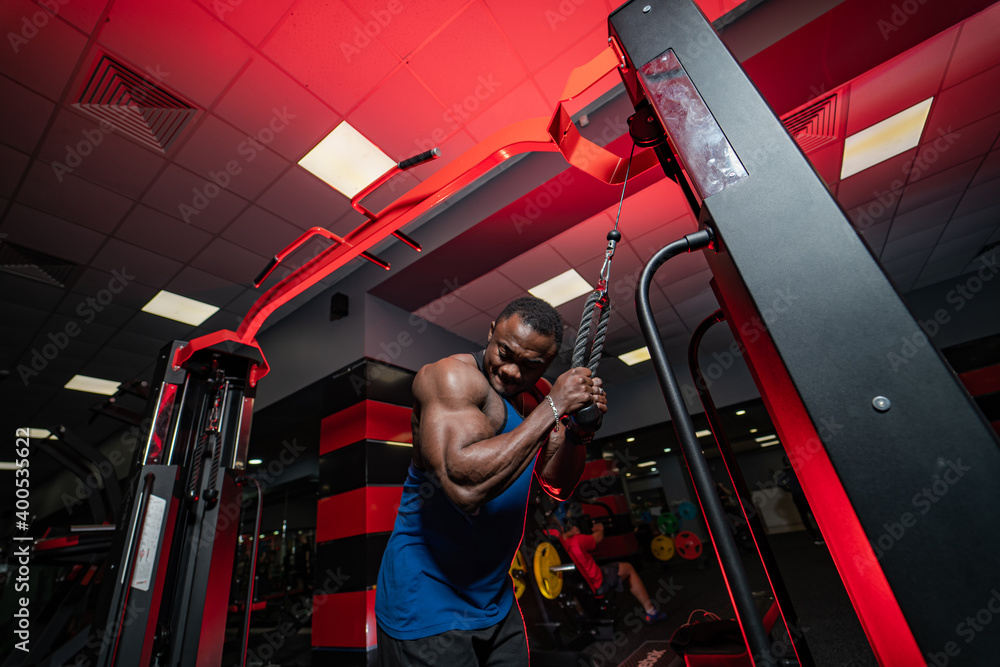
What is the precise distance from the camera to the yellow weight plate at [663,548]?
805cm

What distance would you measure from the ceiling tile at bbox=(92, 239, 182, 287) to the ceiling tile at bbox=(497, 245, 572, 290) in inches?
131

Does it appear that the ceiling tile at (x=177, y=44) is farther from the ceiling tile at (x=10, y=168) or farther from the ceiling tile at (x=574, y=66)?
the ceiling tile at (x=574, y=66)

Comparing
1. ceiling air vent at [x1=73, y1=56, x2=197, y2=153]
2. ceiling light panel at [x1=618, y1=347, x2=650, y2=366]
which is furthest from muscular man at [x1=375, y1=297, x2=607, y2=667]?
ceiling light panel at [x1=618, y1=347, x2=650, y2=366]

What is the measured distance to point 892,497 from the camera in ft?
1.58

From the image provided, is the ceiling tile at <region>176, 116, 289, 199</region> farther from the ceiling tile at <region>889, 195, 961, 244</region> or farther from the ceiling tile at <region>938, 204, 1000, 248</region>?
the ceiling tile at <region>938, 204, 1000, 248</region>

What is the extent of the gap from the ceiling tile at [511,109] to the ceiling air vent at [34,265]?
408 cm

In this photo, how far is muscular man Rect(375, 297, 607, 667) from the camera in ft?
3.76

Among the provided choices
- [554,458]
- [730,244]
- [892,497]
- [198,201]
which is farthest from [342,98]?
[892,497]

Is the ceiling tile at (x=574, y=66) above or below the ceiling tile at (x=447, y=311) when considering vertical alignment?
above

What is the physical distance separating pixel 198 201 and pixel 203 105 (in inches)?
39.6

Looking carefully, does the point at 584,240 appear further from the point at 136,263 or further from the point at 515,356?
the point at 136,263

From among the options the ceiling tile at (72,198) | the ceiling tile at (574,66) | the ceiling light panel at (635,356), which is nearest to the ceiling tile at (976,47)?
the ceiling tile at (574,66)

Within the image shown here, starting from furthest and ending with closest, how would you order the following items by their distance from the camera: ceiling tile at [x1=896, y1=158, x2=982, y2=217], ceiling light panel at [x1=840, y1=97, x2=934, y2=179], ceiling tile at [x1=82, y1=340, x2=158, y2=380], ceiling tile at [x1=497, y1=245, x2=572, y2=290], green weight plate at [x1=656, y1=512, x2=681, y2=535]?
1. green weight plate at [x1=656, y1=512, x2=681, y2=535]
2. ceiling tile at [x1=82, y1=340, x2=158, y2=380]
3. ceiling tile at [x1=497, y1=245, x2=572, y2=290]
4. ceiling tile at [x1=896, y1=158, x2=982, y2=217]
5. ceiling light panel at [x1=840, y1=97, x2=934, y2=179]

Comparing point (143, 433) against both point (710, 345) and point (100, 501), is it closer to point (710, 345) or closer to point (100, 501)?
point (100, 501)
